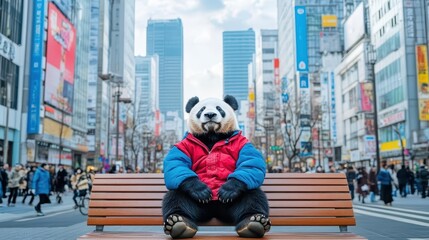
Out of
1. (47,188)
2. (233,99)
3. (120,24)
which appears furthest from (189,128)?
(120,24)

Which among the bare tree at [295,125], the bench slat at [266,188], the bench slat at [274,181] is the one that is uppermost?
the bare tree at [295,125]

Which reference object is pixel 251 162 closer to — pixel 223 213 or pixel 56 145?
pixel 223 213

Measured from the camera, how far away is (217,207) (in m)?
4.45

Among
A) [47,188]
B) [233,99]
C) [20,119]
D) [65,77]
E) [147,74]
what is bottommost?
[47,188]

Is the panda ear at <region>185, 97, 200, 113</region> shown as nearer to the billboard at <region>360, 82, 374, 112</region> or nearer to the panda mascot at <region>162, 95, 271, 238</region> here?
the panda mascot at <region>162, 95, 271, 238</region>

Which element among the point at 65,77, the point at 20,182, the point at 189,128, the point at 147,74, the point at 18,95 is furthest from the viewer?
the point at 147,74

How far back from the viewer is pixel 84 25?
197ft

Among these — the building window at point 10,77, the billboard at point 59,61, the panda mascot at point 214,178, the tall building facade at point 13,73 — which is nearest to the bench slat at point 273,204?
the panda mascot at point 214,178

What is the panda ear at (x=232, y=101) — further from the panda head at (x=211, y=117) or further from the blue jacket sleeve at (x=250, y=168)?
the blue jacket sleeve at (x=250, y=168)

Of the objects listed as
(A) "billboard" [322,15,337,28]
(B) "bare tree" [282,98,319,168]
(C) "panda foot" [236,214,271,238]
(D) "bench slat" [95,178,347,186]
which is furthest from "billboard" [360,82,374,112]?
(C) "panda foot" [236,214,271,238]

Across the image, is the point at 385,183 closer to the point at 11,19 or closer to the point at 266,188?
the point at 266,188

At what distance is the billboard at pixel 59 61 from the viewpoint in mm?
42125

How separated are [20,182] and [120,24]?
74.5 m

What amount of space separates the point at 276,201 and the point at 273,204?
47 mm
